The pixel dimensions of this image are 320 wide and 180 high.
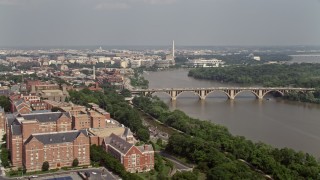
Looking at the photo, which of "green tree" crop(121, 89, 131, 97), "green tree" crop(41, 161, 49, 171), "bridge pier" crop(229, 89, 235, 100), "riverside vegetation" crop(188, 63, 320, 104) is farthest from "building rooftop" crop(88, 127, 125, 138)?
"riverside vegetation" crop(188, 63, 320, 104)

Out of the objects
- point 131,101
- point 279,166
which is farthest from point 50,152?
point 131,101

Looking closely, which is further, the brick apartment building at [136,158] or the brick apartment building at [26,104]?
the brick apartment building at [26,104]

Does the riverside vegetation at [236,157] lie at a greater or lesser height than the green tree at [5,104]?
lesser

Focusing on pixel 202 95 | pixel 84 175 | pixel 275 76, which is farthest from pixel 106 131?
pixel 275 76

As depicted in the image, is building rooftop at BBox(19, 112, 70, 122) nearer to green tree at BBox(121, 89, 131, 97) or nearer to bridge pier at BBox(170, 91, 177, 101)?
green tree at BBox(121, 89, 131, 97)

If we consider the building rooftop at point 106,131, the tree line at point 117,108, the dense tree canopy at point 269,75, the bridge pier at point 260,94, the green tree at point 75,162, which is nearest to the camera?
the green tree at point 75,162

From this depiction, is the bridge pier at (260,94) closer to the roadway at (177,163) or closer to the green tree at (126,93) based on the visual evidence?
the green tree at (126,93)

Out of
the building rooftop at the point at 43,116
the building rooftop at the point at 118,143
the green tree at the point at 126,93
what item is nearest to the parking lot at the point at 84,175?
the building rooftop at the point at 118,143

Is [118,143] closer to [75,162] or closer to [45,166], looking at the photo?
[75,162]
